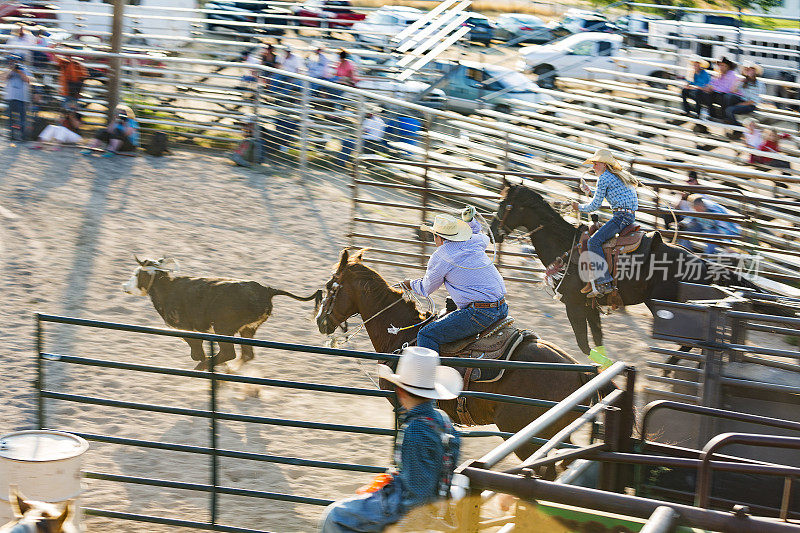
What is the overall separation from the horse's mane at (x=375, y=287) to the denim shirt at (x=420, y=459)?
135 inches

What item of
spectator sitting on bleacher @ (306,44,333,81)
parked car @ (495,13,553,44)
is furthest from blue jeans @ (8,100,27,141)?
parked car @ (495,13,553,44)

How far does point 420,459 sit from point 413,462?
0.03 meters

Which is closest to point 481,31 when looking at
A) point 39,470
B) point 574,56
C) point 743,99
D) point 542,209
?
point 574,56

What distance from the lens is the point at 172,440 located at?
24.1ft

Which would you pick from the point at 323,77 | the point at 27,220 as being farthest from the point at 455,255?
the point at 323,77

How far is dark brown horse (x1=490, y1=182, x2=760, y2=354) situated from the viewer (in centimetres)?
999

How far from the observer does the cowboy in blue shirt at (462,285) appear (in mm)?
6781

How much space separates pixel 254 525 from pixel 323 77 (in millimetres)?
14680

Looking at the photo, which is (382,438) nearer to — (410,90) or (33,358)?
(33,358)

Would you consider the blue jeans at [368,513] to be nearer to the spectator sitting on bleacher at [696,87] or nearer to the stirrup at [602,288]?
the stirrup at [602,288]

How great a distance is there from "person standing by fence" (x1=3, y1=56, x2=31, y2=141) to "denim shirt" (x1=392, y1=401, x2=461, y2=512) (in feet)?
50.8

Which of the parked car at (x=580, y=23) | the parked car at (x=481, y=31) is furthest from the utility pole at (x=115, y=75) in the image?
the parked car at (x=481, y=31)

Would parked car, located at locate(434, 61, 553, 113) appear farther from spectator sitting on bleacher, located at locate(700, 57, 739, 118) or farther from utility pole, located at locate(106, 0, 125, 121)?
utility pole, located at locate(106, 0, 125, 121)

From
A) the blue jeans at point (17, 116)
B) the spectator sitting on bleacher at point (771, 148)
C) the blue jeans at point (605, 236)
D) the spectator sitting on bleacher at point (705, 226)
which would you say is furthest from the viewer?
the blue jeans at point (17, 116)
